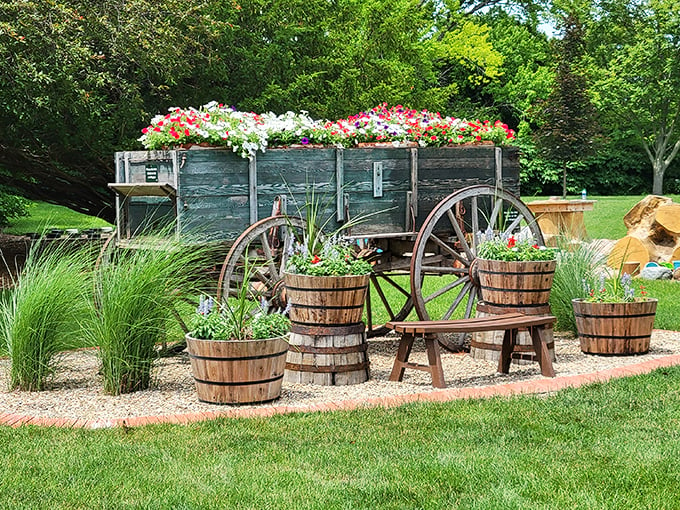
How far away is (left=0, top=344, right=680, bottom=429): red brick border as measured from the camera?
4996 millimetres

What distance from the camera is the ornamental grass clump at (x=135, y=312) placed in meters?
5.63

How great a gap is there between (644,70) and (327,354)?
87.2 ft

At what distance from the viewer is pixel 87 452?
4.34m

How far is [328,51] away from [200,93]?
2.98 m

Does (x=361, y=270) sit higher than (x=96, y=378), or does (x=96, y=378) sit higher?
(x=361, y=270)

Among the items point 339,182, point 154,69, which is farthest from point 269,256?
point 154,69

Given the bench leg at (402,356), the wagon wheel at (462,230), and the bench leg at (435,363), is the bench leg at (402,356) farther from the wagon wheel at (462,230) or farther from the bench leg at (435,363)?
the wagon wheel at (462,230)

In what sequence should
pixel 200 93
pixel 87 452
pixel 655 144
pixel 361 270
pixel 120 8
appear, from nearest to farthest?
pixel 87 452, pixel 361 270, pixel 120 8, pixel 200 93, pixel 655 144

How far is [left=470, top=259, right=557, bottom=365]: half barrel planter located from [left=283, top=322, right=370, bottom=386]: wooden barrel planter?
1304mm

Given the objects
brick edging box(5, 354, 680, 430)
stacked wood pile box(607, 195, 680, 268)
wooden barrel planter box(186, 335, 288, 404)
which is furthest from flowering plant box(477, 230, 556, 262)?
stacked wood pile box(607, 195, 680, 268)

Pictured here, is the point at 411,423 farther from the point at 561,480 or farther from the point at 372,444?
the point at 561,480

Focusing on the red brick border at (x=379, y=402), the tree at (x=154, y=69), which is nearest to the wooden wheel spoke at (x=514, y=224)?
the red brick border at (x=379, y=402)

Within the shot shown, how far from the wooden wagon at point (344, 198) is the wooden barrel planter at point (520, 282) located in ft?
1.88

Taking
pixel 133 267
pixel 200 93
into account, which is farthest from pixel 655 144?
pixel 133 267
